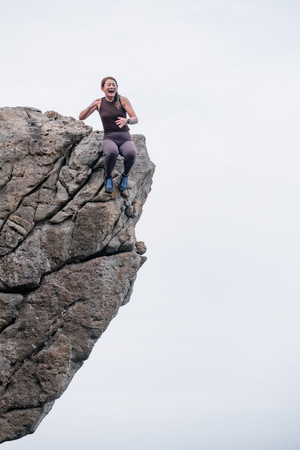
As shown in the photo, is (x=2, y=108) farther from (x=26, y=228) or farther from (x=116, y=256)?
(x=116, y=256)

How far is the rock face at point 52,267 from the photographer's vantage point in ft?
60.0

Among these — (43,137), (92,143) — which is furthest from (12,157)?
(92,143)

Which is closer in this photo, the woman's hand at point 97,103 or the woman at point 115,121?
the woman at point 115,121

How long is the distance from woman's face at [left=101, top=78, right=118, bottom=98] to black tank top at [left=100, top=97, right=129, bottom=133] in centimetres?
22

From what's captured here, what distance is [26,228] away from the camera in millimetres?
18531

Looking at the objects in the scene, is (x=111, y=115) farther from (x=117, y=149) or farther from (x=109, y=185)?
(x=109, y=185)

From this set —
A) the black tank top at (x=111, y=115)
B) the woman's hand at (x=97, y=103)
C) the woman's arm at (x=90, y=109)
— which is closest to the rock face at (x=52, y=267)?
the black tank top at (x=111, y=115)

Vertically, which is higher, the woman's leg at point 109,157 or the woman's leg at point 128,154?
the woman's leg at point 128,154

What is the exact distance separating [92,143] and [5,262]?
3806 millimetres

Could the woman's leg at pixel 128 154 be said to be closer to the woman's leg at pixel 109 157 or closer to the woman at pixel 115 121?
the woman at pixel 115 121

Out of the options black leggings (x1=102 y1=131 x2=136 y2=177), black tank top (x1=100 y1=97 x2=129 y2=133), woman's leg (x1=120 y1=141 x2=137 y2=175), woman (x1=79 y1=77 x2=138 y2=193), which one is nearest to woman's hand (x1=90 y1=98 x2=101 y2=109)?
woman (x1=79 y1=77 x2=138 y2=193)

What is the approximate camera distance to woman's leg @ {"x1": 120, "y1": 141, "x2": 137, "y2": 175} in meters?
18.7

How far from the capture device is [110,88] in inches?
749

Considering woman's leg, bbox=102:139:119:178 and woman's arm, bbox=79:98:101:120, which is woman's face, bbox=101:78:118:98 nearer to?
woman's arm, bbox=79:98:101:120
